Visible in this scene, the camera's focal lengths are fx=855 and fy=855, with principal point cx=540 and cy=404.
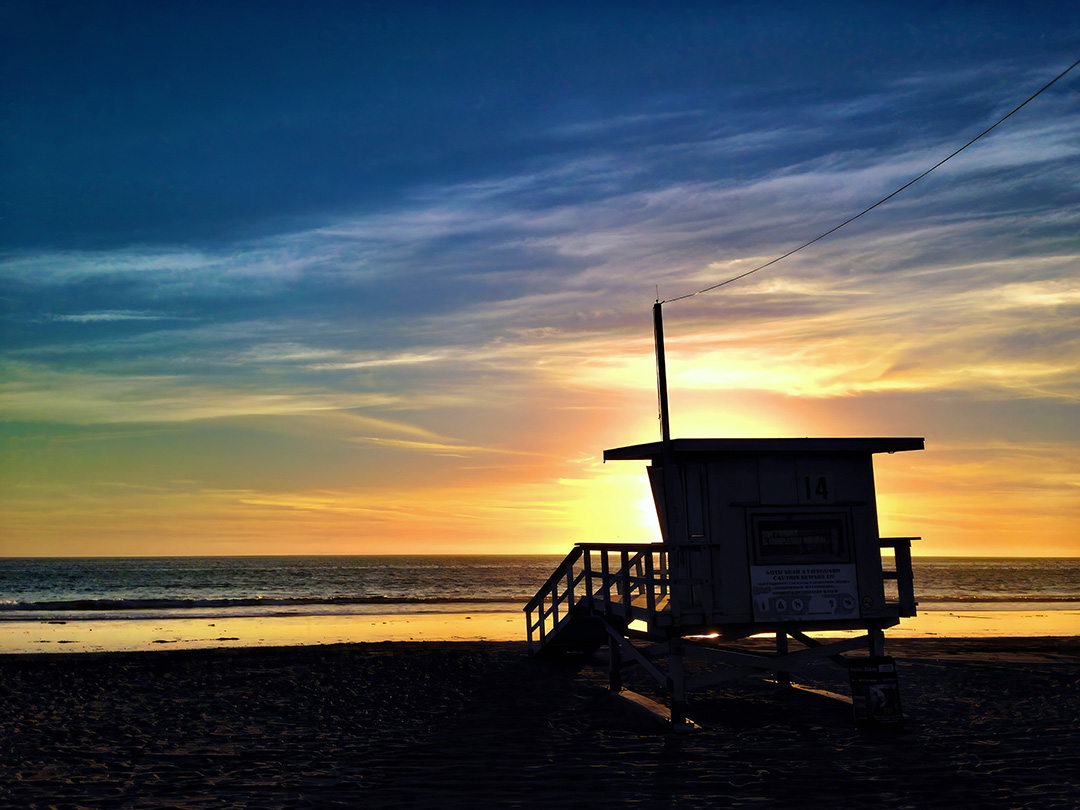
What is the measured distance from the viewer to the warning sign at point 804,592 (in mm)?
12906

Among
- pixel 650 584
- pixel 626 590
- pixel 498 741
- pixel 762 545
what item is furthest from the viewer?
pixel 626 590

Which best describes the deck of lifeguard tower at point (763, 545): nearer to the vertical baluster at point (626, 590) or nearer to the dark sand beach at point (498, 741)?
the vertical baluster at point (626, 590)

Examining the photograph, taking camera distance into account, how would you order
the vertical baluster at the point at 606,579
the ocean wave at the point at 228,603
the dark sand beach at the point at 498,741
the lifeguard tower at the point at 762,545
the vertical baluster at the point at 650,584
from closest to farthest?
the dark sand beach at the point at 498,741 < the lifeguard tower at the point at 762,545 < the vertical baluster at the point at 650,584 < the vertical baluster at the point at 606,579 < the ocean wave at the point at 228,603

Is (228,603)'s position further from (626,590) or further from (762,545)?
(762,545)

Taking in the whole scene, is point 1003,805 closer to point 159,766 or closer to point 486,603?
point 159,766

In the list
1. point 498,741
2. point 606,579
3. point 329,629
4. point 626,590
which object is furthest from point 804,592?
point 329,629

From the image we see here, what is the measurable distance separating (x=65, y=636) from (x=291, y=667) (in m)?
15.0

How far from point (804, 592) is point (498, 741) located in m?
5.10

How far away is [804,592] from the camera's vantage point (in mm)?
13047

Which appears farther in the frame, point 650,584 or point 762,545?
point 650,584

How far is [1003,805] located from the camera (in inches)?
334

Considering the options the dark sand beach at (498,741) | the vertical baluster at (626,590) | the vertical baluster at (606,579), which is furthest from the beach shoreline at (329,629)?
the vertical baluster at (626,590)

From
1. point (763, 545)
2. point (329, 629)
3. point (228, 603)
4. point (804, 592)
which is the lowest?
point (228, 603)

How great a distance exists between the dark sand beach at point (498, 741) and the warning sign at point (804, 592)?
1.64m
